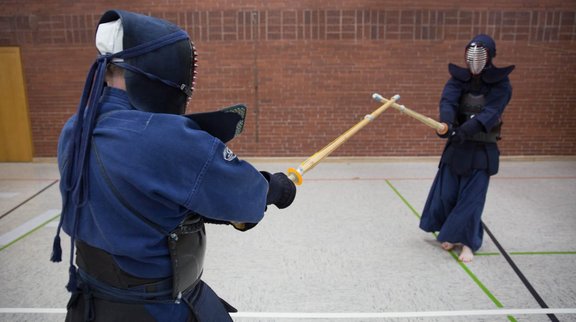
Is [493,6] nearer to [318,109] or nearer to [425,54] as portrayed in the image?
[425,54]

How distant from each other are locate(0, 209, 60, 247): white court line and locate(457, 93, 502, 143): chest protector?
442cm

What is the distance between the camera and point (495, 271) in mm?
3559

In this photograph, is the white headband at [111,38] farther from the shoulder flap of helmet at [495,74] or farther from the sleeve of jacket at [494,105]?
the shoulder flap of helmet at [495,74]

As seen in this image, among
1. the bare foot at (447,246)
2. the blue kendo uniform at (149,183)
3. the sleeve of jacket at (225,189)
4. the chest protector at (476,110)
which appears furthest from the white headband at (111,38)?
the bare foot at (447,246)

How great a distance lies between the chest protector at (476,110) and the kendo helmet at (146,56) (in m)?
2.97

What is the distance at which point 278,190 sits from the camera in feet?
5.18

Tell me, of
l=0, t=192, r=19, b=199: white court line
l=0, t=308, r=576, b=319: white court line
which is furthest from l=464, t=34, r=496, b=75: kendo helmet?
l=0, t=192, r=19, b=199: white court line

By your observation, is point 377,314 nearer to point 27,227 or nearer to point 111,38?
point 111,38

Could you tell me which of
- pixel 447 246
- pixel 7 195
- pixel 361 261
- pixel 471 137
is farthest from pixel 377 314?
pixel 7 195

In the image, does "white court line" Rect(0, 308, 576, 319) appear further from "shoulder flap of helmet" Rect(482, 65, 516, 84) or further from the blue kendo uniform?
"shoulder flap of helmet" Rect(482, 65, 516, 84)

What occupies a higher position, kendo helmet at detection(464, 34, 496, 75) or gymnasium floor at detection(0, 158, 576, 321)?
kendo helmet at detection(464, 34, 496, 75)

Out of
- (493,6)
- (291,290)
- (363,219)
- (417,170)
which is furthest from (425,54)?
(291,290)

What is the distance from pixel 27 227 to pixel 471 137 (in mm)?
4486

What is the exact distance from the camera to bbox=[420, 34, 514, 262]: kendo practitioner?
11.6ft
